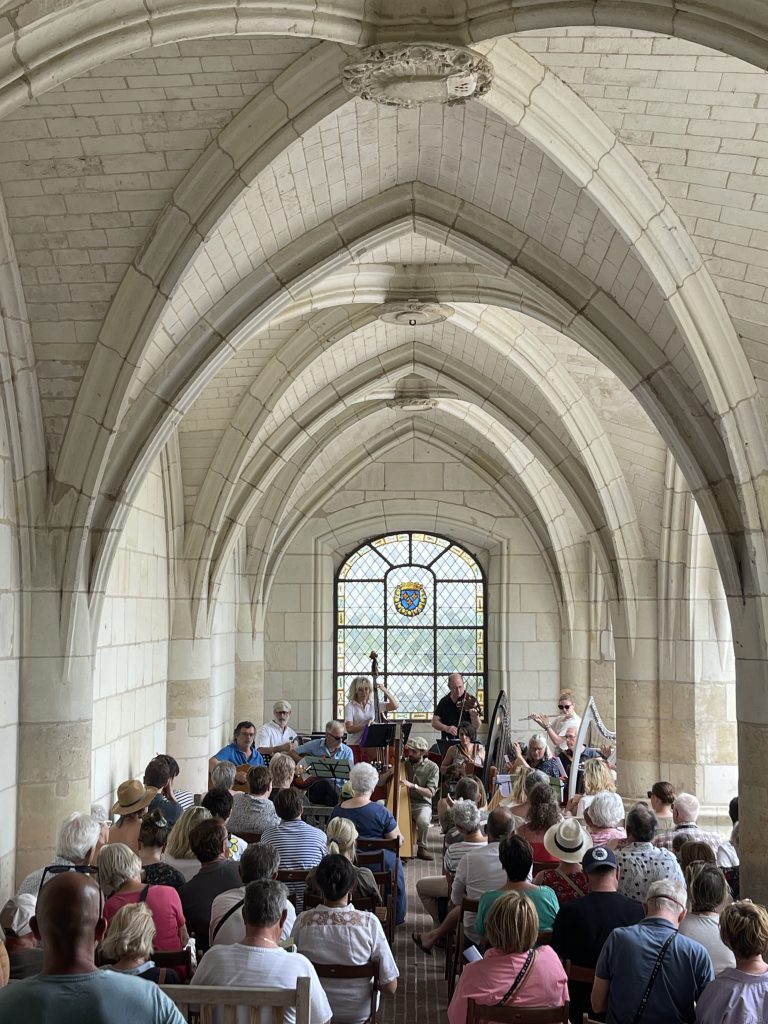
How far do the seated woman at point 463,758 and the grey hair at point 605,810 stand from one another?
4.37 meters

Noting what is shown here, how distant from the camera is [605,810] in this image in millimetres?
4957

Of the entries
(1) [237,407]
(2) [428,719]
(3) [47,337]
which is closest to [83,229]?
(3) [47,337]

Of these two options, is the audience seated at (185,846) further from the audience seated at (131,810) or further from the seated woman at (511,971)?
the seated woman at (511,971)

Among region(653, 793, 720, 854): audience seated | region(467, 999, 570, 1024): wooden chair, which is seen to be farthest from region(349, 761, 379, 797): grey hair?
region(467, 999, 570, 1024): wooden chair

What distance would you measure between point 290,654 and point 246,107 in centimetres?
986

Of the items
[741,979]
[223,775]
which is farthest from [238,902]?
[223,775]

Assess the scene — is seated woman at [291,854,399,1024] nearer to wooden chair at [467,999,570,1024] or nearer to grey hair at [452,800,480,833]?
wooden chair at [467,999,570,1024]

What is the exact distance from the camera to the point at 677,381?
21.3 ft

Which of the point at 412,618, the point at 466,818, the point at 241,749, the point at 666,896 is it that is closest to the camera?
the point at 666,896

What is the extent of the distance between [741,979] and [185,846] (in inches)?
91.7

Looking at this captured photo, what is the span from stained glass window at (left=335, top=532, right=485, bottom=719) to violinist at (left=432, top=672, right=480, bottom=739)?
4002mm

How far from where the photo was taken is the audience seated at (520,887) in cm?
397

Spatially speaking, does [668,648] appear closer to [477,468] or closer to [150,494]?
[150,494]

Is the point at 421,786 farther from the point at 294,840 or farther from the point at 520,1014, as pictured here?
the point at 520,1014
